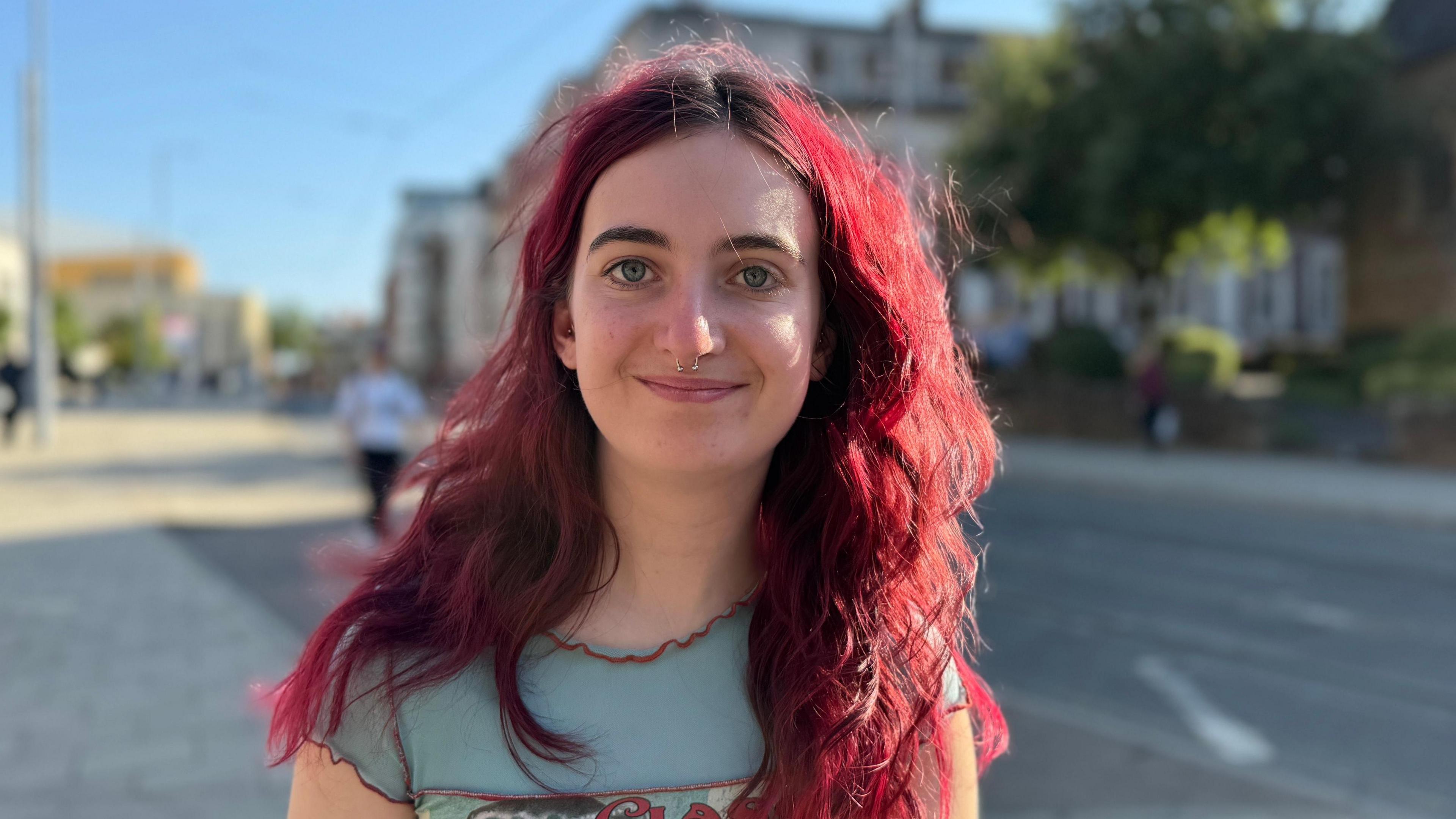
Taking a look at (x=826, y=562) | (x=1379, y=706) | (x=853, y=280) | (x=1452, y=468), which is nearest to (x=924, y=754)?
(x=826, y=562)

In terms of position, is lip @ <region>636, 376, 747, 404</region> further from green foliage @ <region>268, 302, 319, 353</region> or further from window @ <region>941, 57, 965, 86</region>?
green foliage @ <region>268, 302, 319, 353</region>

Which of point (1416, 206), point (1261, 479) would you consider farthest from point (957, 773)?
point (1416, 206)

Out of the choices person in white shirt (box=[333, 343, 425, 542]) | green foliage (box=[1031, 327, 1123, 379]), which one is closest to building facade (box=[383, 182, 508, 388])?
green foliage (box=[1031, 327, 1123, 379])

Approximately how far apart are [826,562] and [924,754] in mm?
290

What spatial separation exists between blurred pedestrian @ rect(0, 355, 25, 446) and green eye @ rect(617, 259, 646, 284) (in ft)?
82.9

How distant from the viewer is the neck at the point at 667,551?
1.48m

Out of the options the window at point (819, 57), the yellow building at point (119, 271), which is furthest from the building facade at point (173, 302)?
the window at point (819, 57)

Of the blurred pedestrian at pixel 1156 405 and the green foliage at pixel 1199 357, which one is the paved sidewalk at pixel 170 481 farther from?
the green foliage at pixel 1199 357

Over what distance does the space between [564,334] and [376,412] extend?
8.01m

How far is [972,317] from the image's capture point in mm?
28500

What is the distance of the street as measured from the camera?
169 inches

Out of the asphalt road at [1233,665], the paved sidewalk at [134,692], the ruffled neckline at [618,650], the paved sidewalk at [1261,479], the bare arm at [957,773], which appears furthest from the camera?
the paved sidewalk at [1261,479]

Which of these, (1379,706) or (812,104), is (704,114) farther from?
(1379,706)

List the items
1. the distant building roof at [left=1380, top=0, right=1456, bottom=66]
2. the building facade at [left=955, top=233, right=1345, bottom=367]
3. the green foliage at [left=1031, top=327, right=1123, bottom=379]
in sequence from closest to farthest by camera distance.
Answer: the green foliage at [left=1031, top=327, right=1123, bottom=379] < the distant building roof at [left=1380, top=0, right=1456, bottom=66] < the building facade at [left=955, top=233, right=1345, bottom=367]
